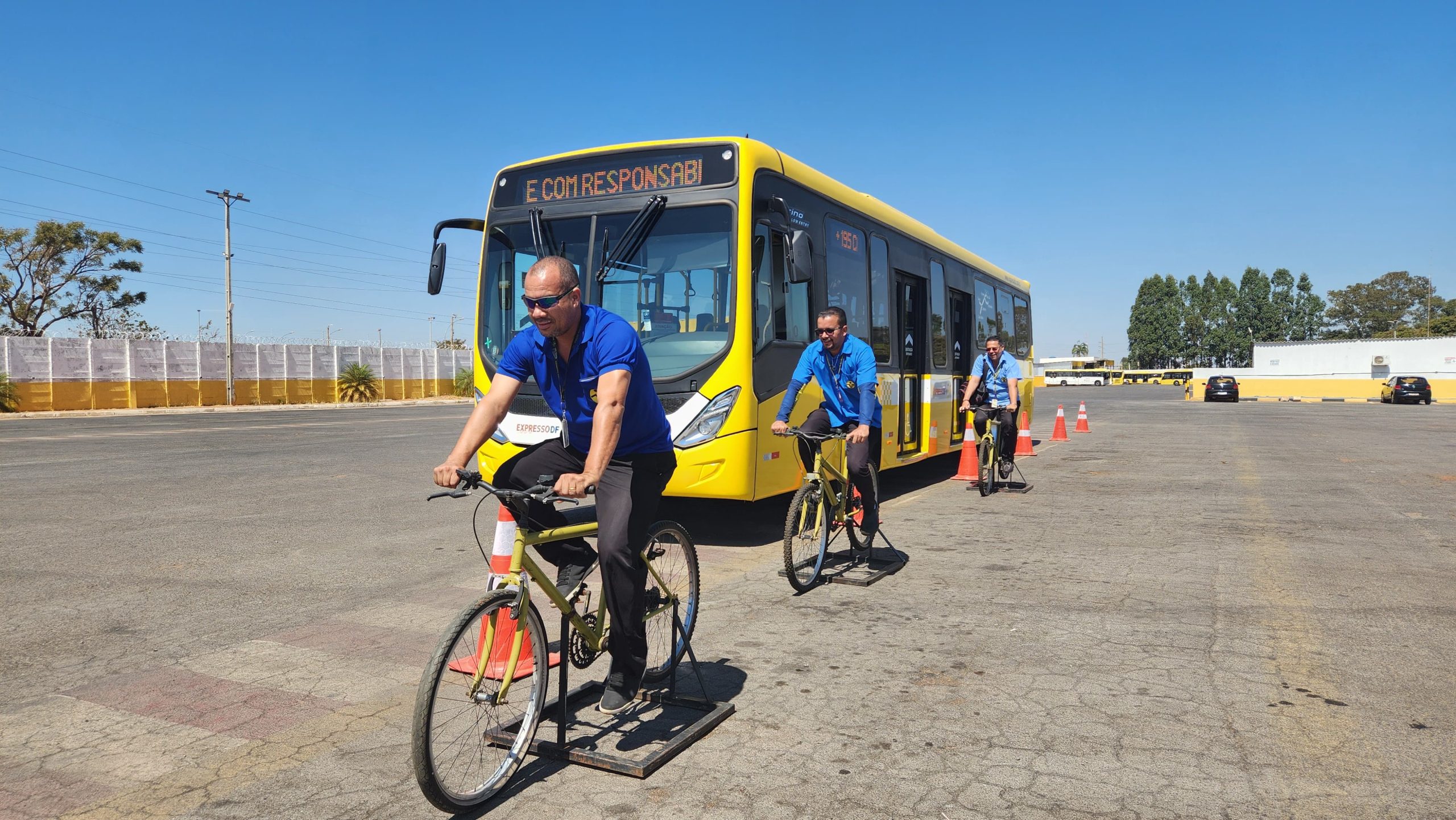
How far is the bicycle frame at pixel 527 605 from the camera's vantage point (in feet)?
10.7

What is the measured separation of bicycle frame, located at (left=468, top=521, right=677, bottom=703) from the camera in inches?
128

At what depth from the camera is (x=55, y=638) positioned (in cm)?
521

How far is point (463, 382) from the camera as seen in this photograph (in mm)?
53219

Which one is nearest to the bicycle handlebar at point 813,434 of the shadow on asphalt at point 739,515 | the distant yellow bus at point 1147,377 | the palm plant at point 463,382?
the shadow on asphalt at point 739,515

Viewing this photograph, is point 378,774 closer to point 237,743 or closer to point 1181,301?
point 237,743

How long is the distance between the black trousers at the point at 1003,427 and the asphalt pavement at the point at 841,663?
1131mm

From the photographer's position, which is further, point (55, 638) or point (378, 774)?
point (55, 638)

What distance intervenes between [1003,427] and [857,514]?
4.82m

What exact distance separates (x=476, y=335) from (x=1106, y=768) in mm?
6696

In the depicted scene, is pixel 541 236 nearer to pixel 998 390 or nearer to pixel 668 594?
Result: pixel 668 594

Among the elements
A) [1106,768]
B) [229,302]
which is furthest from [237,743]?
[229,302]

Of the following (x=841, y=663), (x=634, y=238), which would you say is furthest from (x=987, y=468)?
(x=841, y=663)

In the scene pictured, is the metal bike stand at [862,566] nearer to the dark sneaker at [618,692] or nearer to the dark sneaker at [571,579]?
the dark sneaker at [618,692]

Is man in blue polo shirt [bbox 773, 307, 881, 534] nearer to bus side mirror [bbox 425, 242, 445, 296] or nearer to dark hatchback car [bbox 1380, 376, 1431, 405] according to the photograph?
bus side mirror [bbox 425, 242, 445, 296]
